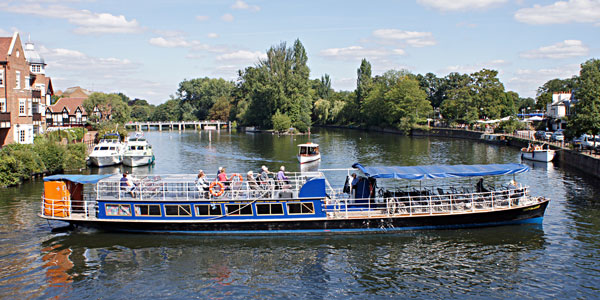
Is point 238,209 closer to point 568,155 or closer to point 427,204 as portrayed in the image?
point 427,204

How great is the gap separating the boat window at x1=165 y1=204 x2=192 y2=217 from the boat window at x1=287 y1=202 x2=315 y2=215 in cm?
579

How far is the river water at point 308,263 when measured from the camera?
2073 centimetres

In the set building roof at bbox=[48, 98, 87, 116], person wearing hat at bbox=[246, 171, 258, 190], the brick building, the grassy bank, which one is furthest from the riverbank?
building roof at bbox=[48, 98, 87, 116]

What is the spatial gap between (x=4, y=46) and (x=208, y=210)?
133 ft

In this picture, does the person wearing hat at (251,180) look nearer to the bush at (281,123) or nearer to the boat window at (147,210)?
the boat window at (147,210)

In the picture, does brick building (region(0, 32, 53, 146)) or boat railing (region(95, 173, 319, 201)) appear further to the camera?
brick building (region(0, 32, 53, 146))

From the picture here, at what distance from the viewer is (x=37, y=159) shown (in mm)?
49094

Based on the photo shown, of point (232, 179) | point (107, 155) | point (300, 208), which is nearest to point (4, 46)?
point (107, 155)

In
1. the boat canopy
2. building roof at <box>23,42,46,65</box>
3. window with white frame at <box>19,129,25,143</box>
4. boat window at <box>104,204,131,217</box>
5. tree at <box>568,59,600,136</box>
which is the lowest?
boat window at <box>104,204,131,217</box>

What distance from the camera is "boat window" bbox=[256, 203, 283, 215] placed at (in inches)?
1073

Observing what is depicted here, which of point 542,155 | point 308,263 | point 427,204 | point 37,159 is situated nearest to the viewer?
point 308,263

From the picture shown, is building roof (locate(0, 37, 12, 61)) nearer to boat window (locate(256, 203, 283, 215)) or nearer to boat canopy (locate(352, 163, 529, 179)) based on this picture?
boat window (locate(256, 203, 283, 215))

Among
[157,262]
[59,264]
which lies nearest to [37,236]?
[59,264]

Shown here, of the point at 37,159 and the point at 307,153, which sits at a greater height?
the point at 37,159
